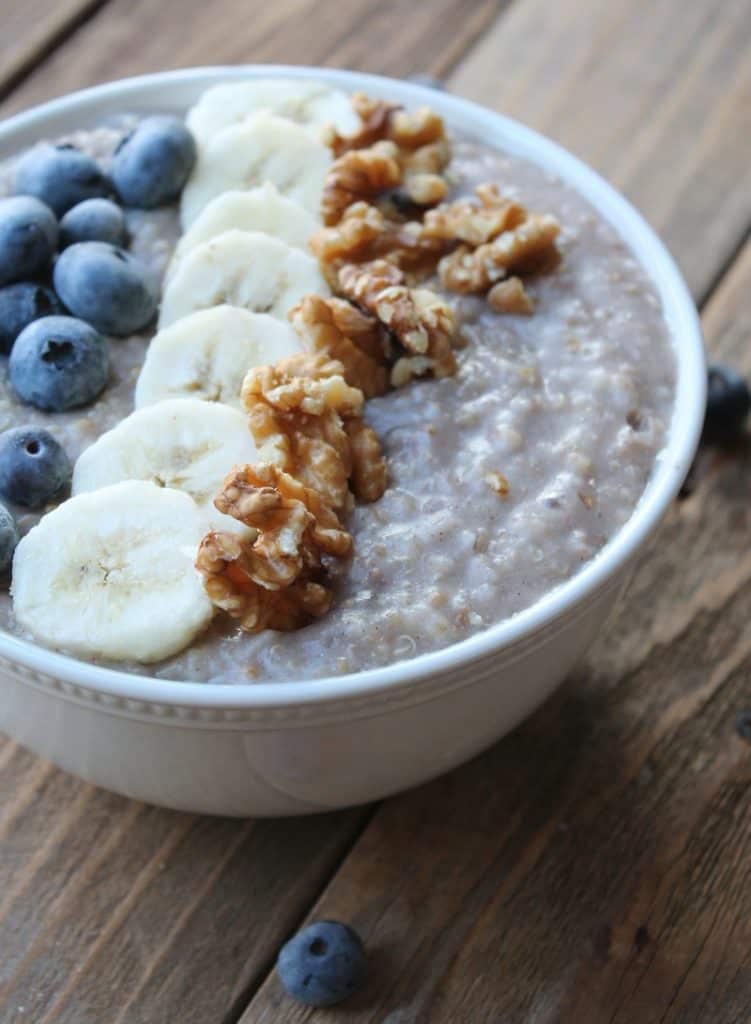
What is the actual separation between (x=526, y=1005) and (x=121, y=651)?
0.57m

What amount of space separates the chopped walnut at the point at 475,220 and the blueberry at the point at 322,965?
800 mm

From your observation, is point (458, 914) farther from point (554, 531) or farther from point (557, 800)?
point (554, 531)

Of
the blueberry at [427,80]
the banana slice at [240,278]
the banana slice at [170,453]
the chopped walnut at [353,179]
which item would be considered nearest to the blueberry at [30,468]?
the banana slice at [170,453]

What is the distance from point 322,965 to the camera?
1.39 m

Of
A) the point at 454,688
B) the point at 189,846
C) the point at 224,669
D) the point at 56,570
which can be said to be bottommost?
the point at 189,846

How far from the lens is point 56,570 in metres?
1.30

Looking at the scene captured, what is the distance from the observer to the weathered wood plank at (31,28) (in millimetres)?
2338

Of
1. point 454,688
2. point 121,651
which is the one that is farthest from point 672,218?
point 121,651

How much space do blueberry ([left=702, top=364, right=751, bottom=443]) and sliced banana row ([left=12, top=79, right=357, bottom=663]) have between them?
25.4 inches

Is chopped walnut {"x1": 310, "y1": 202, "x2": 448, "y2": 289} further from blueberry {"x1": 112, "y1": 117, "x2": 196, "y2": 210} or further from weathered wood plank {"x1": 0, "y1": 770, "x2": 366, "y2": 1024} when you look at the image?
weathered wood plank {"x1": 0, "y1": 770, "x2": 366, "y2": 1024}

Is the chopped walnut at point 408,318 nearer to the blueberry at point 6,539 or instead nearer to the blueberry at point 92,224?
the blueberry at point 92,224

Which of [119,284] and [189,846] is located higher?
[119,284]

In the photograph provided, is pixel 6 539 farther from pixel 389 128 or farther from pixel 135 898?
pixel 389 128

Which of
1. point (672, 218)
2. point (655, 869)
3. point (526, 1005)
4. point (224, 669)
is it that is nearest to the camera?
point (224, 669)
